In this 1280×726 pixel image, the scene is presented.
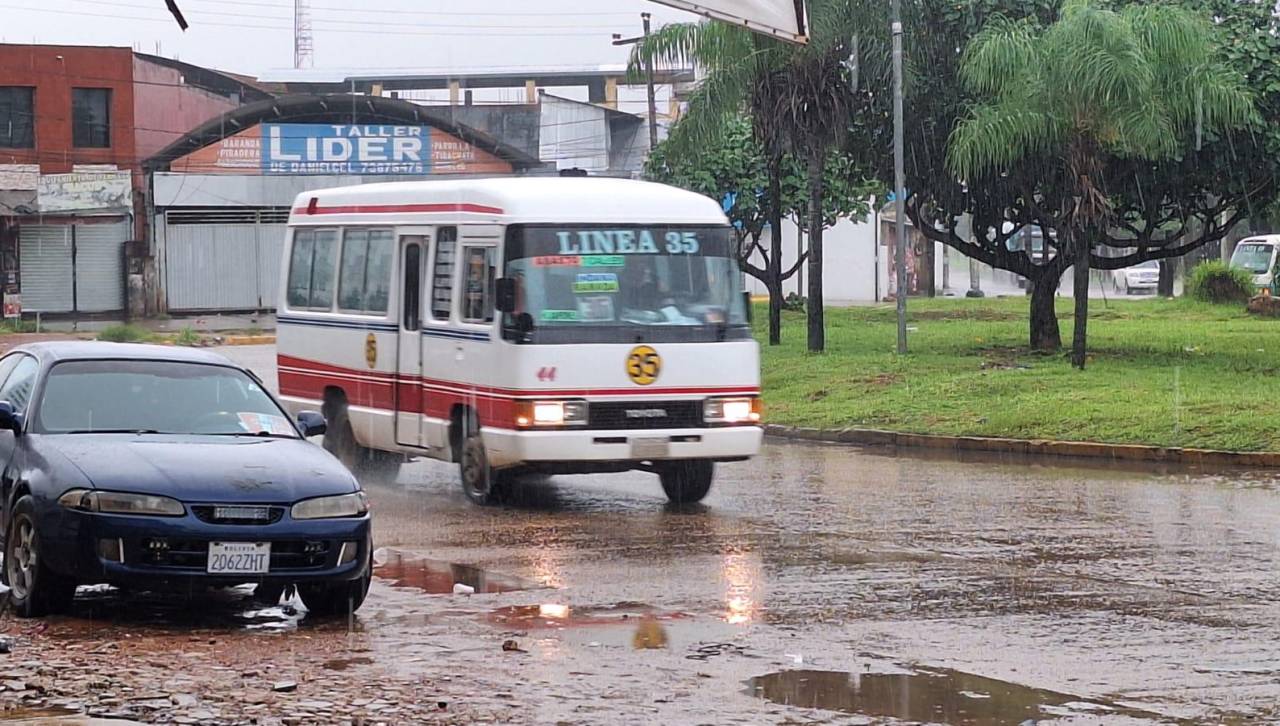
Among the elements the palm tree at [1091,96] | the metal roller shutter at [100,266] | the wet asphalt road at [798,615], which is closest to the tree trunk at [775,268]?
the palm tree at [1091,96]

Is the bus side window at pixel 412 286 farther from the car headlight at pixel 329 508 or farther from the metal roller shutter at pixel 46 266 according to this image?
the metal roller shutter at pixel 46 266

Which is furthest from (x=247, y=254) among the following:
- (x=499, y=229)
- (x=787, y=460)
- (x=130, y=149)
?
(x=499, y=229)

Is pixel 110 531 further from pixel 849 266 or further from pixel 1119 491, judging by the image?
pixel 849 266

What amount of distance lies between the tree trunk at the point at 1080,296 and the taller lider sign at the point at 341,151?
3411cm

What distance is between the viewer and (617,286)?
1466 cm

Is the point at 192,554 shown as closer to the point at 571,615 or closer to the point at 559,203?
the point at 571,615

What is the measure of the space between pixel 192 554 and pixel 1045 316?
24158 mm

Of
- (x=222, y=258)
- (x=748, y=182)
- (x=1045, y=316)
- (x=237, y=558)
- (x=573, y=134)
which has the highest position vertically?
(x=573, y=134)

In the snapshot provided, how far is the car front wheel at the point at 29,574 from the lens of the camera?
921cm

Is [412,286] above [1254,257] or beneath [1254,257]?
beneath

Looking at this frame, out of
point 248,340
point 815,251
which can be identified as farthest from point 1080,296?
point 248,340

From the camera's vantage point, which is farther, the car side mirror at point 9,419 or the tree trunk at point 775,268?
the tree trunk at point 775,268

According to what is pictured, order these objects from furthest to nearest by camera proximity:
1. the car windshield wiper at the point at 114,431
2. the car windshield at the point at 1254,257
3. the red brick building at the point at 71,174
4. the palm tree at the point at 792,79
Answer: the car windshield at the point at 1254,257
the red brick building at the point at 71,174
the palm tree at the point at 792,79
the car windshield wiper at the point at 114,431

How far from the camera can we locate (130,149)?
54656 millimetres
